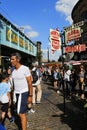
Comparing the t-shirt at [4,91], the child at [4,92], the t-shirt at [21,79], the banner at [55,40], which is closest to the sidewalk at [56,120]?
the child at [4,92]

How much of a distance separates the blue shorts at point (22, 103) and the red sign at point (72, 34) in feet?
10.4

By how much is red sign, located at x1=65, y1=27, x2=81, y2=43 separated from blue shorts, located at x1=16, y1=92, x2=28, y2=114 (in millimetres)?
3169

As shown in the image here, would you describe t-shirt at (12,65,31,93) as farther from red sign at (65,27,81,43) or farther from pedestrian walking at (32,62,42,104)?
pedestrian walking at (32,62,42,104)

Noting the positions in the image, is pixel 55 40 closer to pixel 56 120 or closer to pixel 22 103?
pixel 56 120

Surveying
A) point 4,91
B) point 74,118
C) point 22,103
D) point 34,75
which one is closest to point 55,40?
point 74,118

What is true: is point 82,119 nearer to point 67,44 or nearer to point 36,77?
point 67,44

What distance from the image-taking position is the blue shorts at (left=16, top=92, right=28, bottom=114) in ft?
28.1

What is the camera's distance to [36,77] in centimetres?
1486

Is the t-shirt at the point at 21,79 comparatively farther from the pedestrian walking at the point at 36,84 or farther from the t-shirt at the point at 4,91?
the pedestrian walking at the point at 36,84

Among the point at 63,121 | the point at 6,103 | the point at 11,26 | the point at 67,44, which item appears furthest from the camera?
the point at 11,26

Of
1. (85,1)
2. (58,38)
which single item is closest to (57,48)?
(58,38)

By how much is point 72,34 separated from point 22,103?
3.54 meters

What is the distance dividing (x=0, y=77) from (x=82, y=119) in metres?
2.86

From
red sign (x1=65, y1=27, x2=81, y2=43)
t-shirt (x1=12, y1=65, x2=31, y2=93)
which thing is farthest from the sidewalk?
red sign (x1=65, y1=27, x2=81, y2=43)
